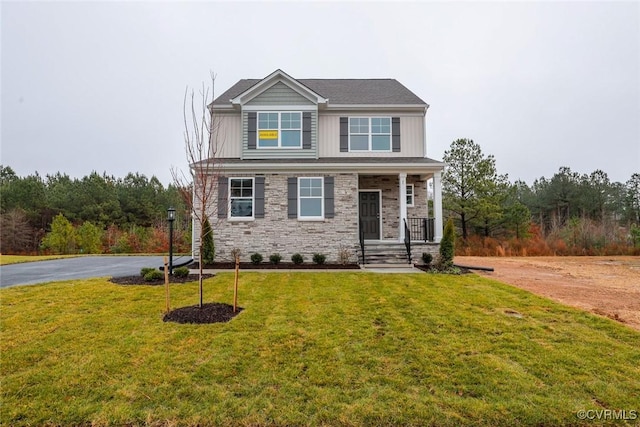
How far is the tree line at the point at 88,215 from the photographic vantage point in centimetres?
2259

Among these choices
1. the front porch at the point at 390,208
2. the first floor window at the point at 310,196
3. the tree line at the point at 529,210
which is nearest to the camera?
the first floor window at the point at 310,196

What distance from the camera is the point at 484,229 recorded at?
80.2 feet

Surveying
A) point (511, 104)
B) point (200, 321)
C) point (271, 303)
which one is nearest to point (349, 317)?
point (271, 303)

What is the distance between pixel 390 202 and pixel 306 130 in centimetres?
480

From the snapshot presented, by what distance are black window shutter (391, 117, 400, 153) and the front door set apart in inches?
82.3

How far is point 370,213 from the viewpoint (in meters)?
13.6

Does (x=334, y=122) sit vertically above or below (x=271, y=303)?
above

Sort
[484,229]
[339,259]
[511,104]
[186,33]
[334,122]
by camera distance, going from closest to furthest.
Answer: [339,259], [334,122], [186,33], [484,229], [511,104]

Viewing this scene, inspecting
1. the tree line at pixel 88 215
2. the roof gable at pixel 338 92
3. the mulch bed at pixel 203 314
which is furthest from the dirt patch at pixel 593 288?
the tree line at pixel 88 215

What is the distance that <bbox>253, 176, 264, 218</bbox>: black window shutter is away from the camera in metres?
12.0

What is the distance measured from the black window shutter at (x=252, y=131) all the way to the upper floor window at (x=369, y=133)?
4.12 m

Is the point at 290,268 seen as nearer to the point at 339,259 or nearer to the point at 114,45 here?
the point at 339,259

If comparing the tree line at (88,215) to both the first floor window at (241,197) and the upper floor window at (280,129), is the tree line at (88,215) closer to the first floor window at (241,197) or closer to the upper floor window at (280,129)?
the first floor window at (241,197)

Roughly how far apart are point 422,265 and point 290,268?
4.90 metres
